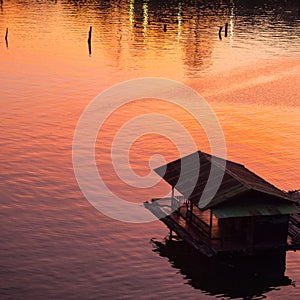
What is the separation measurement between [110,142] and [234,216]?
39.1 meters

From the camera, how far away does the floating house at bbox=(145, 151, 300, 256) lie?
187 ft

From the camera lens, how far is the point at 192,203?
5981 cm

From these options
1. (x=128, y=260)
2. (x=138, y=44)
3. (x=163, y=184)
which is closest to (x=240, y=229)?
(x=128, y=260)

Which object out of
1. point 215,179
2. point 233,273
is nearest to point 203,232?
point 233,273

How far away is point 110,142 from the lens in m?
92.6

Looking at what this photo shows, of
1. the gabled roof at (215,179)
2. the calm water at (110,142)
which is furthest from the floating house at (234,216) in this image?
the calm water at (110,142)

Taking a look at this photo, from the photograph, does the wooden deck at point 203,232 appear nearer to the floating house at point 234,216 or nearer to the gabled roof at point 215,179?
the floating house at point 234,216

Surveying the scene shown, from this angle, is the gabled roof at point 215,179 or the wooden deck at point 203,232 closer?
the wooden deck at point 203,232

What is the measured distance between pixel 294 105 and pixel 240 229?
63034 millimetres

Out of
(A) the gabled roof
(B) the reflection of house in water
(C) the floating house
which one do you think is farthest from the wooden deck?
(A) the gabled roof

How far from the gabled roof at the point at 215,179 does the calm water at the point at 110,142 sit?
18.9ft

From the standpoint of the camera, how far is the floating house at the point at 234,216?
5700 centimetres

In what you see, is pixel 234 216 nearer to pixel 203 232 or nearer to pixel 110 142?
pixel 203 232

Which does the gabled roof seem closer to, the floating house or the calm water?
the floating house
